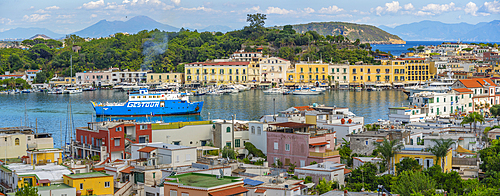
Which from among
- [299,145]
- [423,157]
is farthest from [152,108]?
[423,157]

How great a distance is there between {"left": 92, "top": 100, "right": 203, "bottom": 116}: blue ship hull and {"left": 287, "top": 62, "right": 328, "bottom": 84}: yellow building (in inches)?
1506

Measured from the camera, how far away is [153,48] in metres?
114

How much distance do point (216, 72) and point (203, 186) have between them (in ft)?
285

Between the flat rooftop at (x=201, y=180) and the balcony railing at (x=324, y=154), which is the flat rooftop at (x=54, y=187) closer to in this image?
the flat rooftop at (x=201, y=180)

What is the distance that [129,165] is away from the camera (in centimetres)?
1805

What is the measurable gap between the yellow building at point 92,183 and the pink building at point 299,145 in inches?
309

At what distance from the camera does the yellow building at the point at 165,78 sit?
339 feet

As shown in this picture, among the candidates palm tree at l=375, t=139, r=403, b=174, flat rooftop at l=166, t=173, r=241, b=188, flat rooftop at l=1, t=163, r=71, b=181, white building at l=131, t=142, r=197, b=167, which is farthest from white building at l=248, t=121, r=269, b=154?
flat rooftop at l=166, t=173, r=241, b=188

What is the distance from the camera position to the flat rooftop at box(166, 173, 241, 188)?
13.4 m

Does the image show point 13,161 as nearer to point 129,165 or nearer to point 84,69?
point 129,165

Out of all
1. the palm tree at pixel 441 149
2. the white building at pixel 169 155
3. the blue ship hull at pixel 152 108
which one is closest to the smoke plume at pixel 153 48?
the blue ship hull at pixel 152 108

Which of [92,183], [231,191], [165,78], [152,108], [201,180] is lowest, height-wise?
[152,108]

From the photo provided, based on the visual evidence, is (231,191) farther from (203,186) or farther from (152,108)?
(152,108)

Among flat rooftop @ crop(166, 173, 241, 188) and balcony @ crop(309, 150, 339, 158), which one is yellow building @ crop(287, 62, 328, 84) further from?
flat rooftop @ crop(166, 173, 241, 188)
